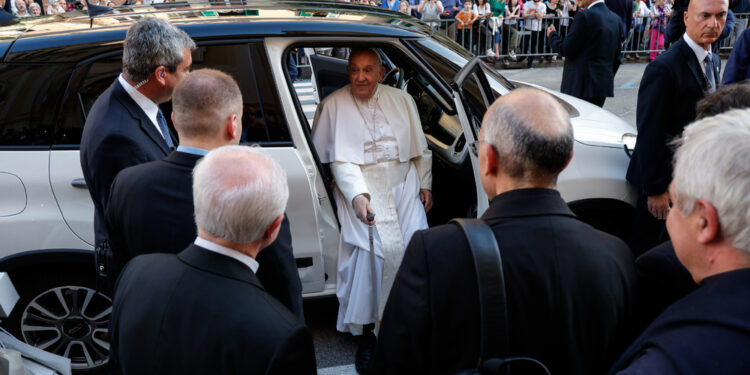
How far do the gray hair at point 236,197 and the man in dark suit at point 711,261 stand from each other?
3.17 ft

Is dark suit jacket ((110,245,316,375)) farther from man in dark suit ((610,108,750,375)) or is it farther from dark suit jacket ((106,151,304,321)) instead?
man in dark suit ((610,108,750,375))

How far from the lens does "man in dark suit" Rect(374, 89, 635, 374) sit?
1612 mm

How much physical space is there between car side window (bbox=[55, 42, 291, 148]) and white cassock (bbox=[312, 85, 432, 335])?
49 centimetres

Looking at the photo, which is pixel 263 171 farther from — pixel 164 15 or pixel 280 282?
pixel 164 15

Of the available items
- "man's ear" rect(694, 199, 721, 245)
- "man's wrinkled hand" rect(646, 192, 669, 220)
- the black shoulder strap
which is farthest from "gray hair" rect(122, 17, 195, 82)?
"man's wrinkled hand" rect(646, 192, 669, 220)

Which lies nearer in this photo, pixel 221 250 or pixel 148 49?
pixel 221 250

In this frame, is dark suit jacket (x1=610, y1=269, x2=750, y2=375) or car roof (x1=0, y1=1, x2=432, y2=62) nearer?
dark suit jacket (x1=610, y1=269, x2=750, y2=375)

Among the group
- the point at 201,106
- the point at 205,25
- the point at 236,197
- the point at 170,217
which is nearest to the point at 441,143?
the point at 205,25

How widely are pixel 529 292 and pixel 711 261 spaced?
0.45 metres

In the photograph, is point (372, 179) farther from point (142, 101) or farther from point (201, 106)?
point (201, 106)

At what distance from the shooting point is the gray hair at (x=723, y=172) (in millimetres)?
1224

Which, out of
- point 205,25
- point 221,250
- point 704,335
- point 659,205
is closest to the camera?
point 704,335

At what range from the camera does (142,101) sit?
2.79 metres

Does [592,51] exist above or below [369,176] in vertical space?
above
